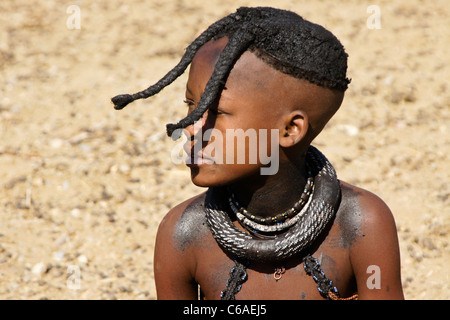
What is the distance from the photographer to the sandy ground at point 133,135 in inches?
214

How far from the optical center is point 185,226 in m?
3.41

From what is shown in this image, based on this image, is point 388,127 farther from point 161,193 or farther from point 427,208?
point 161,193

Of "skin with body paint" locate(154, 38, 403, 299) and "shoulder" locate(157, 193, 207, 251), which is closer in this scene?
"skin with body paint" locate(154, 38, 403, 299)

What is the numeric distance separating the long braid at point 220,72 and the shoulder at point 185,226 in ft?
2.28

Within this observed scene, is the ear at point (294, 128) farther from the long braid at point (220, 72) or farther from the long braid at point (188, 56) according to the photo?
the long braid at point (188, 56)

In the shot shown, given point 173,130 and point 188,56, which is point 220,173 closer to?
point 173,130

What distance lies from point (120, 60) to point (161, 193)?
2.62 m

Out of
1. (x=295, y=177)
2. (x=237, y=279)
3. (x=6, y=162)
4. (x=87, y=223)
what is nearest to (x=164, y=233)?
(x=237, y=279)

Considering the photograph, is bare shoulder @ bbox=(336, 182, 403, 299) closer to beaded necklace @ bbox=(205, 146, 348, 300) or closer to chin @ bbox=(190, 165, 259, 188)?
beaded necklace @ bbox=(205, 146, 348, 300)

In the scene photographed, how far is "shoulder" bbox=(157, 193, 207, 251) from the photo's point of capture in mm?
3396

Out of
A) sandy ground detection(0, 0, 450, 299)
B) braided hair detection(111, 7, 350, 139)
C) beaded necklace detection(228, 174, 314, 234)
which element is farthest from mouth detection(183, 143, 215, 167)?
sandy ground detection(0, 0, 450, 299)

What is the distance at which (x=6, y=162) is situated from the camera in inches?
255

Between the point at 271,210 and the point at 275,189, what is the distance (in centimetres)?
11

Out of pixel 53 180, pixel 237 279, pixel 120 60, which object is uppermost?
pixel 120 60
